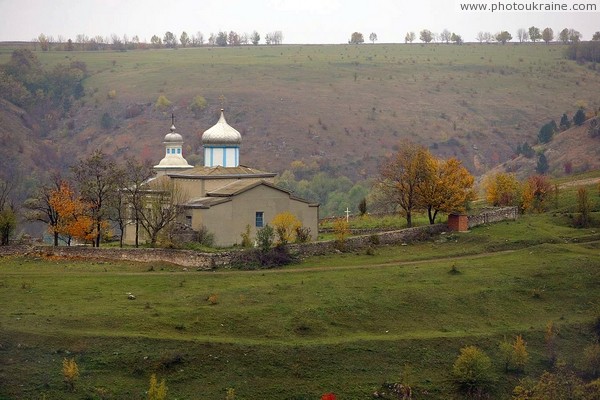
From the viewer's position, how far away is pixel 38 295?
44125 mm

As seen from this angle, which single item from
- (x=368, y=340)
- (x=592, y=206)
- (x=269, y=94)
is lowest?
(x=368, y=340)

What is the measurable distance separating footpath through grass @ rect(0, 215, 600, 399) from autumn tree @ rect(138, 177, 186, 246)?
5057 mm

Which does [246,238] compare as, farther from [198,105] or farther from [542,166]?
[198,105]

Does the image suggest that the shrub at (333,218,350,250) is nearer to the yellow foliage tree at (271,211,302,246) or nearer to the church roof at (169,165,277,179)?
the yellow foliage tree at (271,211,302,246)

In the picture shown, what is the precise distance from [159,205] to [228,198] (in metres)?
3.49

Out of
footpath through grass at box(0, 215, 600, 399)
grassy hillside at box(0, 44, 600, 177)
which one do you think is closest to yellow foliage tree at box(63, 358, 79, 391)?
footpath through grass at box(0, 215, 600, 399)

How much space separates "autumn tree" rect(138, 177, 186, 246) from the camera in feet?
184

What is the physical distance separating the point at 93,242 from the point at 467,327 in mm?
21654

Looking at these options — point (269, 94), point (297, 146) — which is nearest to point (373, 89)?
point (269, 94)

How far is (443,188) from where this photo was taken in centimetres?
6184

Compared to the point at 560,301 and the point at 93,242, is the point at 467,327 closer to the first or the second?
the point at 560,301

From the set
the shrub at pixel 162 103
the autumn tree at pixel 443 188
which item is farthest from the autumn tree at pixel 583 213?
the shrub at pixel 162 103

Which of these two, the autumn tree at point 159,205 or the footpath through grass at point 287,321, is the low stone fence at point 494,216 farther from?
the autumn tree at point 159,205

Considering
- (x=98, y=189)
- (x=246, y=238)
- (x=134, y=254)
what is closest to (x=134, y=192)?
(x=98, y=189)
